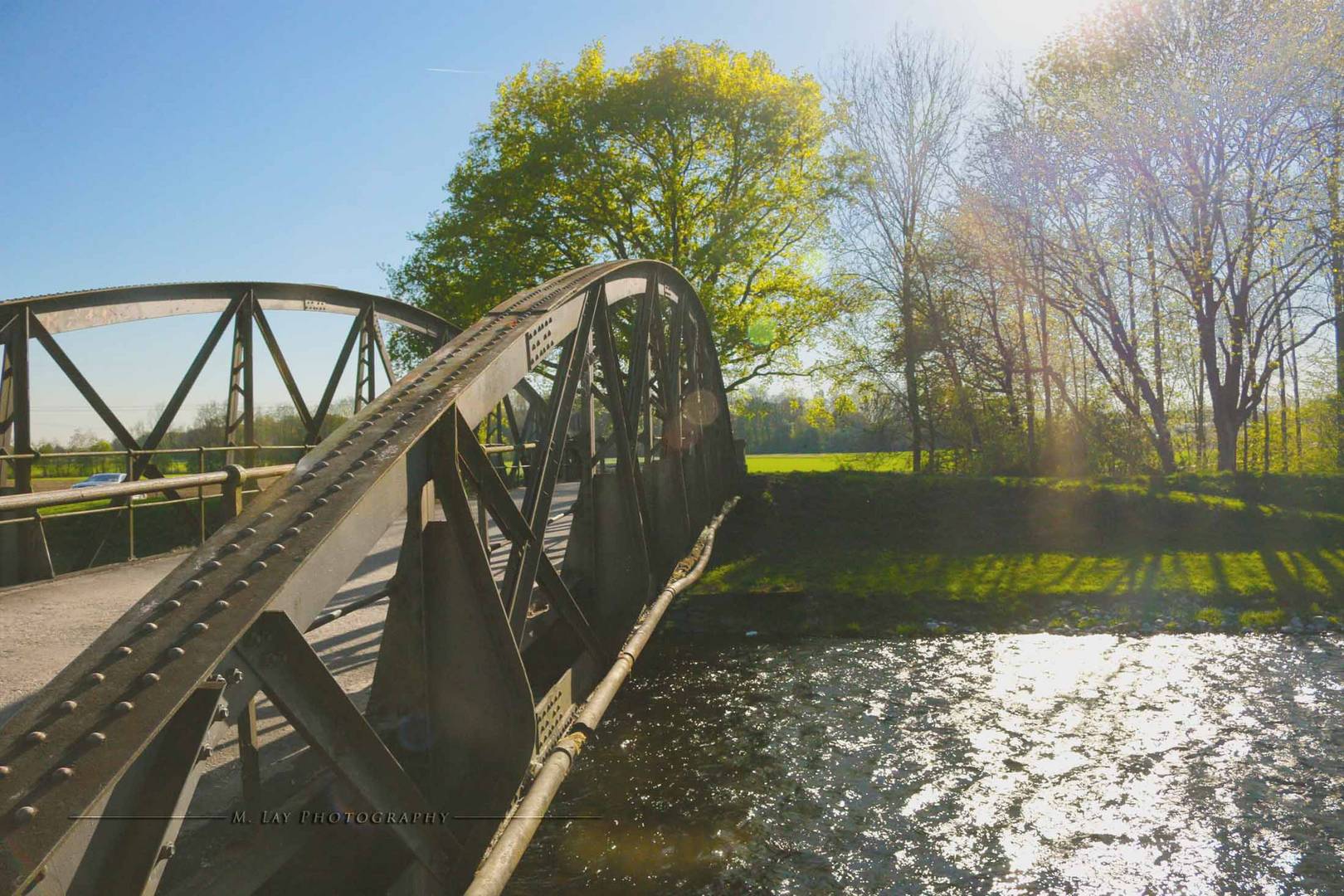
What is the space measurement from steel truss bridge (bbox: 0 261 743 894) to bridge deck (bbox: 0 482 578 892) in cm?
2

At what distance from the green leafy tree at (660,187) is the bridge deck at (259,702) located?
1974cm

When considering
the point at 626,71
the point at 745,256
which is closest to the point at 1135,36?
the point at 745,256

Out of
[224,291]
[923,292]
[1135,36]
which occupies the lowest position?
[224,291]

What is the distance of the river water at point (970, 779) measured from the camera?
644 centimetres

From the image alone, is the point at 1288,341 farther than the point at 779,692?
Yes

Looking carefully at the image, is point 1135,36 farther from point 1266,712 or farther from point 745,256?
point 1266,712

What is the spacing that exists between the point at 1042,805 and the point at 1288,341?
886 inches

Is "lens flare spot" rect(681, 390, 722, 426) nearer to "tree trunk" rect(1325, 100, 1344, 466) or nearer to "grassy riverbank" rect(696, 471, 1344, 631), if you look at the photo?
"grassy riverbank" rect(696, 471, 1344, 631)

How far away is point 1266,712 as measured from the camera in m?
9.42

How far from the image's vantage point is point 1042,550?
17484 millimetres

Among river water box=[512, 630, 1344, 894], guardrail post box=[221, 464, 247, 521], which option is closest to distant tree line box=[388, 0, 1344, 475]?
river water box=[512, 630, 1344, 894]

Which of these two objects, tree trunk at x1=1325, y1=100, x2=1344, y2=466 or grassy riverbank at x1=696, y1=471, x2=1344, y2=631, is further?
tree trunk at x1=1325, y1=100, x2=1344, y2=466

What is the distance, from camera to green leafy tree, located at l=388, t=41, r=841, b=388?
27.2m

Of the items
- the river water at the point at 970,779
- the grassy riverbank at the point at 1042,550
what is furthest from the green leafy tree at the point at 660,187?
the river water at the point at 970,779
